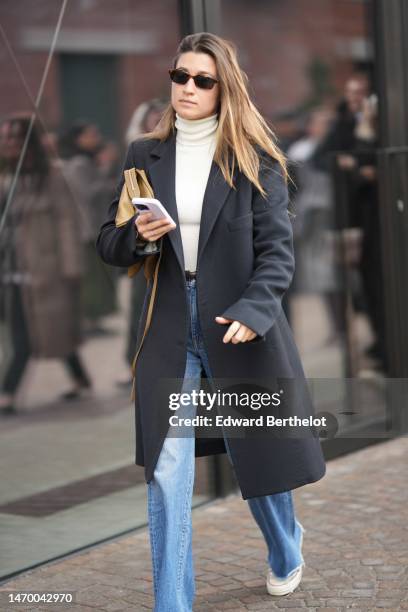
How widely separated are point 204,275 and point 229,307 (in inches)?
5.2

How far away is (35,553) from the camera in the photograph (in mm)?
4695

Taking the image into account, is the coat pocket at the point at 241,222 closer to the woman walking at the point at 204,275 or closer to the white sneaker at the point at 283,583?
the woman walking at the point at 204,275

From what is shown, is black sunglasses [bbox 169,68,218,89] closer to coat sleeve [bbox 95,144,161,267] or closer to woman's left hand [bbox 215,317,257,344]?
coat sleeve [bbox 95,144,161,267]

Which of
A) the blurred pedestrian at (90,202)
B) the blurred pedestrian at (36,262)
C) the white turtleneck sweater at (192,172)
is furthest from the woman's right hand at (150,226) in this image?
the blurred pedestrian at (90,202)

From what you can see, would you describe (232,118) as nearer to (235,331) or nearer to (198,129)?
(198,129)

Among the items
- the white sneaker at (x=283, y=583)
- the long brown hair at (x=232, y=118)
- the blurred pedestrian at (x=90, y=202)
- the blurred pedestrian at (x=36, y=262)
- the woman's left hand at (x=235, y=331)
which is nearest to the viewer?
the woman's left hand at (x=235, y=331)

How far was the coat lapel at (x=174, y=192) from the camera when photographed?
3600 mm

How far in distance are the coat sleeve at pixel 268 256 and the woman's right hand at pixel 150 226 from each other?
31 cm

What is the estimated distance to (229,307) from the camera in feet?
11.7

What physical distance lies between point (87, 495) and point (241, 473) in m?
1.69

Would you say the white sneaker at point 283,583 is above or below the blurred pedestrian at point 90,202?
below

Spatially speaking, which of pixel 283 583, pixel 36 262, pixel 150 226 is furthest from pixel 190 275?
pixel 36 262

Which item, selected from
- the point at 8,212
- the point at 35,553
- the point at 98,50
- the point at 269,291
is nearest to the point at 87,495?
the point at 35,553

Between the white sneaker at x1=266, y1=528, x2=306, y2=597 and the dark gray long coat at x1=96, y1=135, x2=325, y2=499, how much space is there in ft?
1.64
